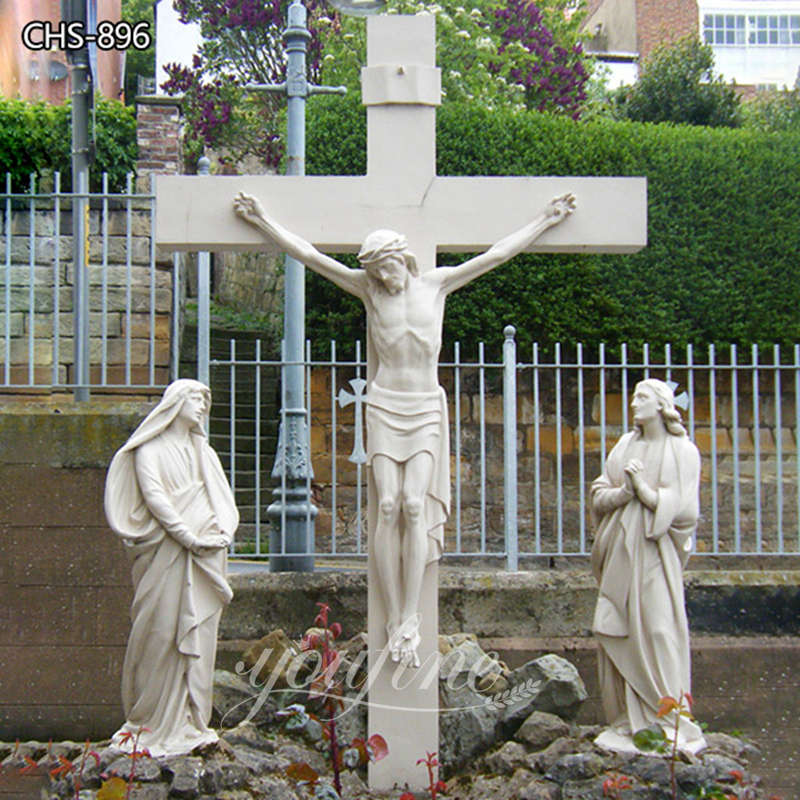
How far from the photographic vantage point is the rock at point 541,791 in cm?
458

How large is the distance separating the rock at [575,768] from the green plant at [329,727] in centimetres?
73

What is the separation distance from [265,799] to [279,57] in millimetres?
15138

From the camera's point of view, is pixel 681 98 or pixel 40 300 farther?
pixel 681 98

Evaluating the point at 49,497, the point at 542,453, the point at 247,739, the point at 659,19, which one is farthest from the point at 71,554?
the point at 659,19

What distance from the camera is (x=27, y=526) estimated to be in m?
6.54

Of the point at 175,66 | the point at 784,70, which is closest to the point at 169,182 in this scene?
the point at 175,66

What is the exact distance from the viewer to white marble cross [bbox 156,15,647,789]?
5355mm

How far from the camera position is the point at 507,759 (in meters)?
5.05

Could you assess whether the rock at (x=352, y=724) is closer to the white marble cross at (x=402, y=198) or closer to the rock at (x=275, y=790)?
the rock at (x=275, y=790)

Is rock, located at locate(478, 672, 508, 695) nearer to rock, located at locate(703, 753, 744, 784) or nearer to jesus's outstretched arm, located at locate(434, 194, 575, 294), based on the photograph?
rock, located at locate(703, 753, 744, 784)

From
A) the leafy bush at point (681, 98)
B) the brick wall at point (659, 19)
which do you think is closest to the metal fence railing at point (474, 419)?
the leafy bush at point (681, 98)

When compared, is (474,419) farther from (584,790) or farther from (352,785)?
(584,790)

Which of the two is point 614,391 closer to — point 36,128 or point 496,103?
point 496,103

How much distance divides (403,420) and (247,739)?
1.60 metres
